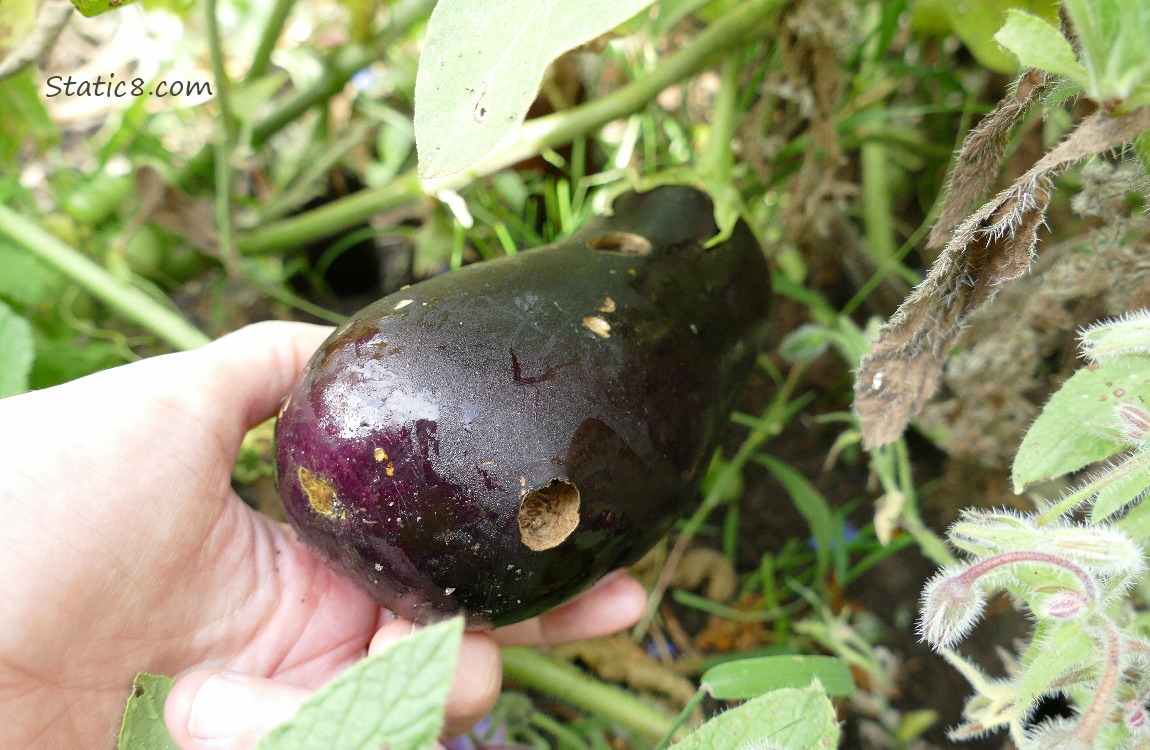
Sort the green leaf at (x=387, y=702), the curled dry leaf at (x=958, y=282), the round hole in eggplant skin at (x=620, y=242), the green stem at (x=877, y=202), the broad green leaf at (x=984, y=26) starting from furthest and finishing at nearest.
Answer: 1. the green stem at (x=877, y=202)
2. the broad green leaf at (x=984, y=26)
3. the round hole in eggplant skin at (x=620, y=242)
4. the curled dry leaf at (x=958, y=282)
5. the green leaf at (x=387, y=702)

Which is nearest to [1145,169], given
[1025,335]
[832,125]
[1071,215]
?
[1025,335]

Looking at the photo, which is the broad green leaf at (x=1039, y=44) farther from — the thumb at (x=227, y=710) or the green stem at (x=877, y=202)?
the green stem at (x=877, y=202)

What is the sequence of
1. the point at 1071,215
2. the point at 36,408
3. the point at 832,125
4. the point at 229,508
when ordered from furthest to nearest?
the point at 1071,215
the point at 832,125
the point at 229,508
the point at 36,408

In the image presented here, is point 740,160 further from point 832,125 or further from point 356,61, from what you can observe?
point 356,61

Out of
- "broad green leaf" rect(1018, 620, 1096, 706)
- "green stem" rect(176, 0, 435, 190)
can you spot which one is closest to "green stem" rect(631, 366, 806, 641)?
"broad green leaf" rect(1018, 620, 1096, 706)

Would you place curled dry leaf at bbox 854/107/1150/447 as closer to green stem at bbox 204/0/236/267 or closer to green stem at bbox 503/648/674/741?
green stem at bbox 503/648/674/741

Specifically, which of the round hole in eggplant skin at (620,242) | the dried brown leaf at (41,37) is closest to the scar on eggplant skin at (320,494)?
the round hole in eggplant skin at (620,242)

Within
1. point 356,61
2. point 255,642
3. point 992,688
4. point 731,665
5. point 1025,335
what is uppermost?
point 356,61
